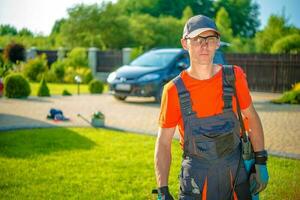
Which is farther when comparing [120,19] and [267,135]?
[120,19]

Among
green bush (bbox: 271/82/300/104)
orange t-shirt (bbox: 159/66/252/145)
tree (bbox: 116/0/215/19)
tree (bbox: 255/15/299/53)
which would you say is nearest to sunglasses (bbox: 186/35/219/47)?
orange t-shirt (bbox: 159/66/252/145)

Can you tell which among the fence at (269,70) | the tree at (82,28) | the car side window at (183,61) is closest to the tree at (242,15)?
the tree at (82,28)

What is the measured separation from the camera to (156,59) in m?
15.9

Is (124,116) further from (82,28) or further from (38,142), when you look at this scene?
(82,28)

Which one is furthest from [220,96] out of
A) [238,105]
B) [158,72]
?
[158,72]

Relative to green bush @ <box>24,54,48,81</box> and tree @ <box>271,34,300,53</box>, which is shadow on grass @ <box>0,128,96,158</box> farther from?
tree @ <box>271,34,300,53</box>

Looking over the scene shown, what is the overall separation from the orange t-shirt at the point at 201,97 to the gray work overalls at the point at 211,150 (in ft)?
0.10

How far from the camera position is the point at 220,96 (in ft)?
9.38

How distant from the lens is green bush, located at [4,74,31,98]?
16.6m

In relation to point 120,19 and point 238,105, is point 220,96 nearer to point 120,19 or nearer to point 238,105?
point 238,105

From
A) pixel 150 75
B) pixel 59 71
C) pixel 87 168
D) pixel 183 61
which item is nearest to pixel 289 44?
pixel 183 61

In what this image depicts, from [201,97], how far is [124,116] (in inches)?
371

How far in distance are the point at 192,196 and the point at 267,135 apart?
22.7 feet

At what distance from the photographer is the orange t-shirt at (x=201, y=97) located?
2.85 m
